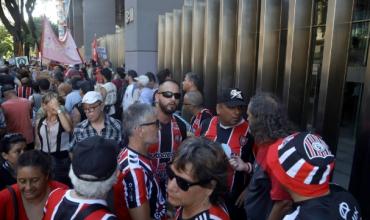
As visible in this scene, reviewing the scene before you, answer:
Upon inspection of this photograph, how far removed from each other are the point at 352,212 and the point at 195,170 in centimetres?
76

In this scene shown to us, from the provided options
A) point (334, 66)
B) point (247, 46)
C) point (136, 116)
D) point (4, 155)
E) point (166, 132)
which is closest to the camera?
point (136, 116)

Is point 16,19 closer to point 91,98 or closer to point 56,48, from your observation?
point 56,48

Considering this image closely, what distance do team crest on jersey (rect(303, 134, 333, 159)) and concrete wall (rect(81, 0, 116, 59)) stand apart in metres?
20.7

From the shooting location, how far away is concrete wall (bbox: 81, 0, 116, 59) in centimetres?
2098

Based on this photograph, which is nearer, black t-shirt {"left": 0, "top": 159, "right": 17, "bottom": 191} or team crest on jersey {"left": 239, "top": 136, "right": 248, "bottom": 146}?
black t-shirt {"left": 0, "top": 159, "right": 17, "bottom": 191}

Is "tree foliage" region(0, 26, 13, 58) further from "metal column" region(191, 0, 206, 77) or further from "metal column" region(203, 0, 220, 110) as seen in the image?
"metal column" region(203, 0, 220, 110)

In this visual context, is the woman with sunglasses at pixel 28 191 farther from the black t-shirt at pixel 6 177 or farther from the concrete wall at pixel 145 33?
the concrete wall at pixel 145 33

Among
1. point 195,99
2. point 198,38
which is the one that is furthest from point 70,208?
point 198,38

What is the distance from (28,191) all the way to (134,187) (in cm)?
79

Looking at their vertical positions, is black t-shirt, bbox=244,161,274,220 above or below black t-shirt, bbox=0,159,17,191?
above

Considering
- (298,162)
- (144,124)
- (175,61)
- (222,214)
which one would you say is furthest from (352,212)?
(175,61)

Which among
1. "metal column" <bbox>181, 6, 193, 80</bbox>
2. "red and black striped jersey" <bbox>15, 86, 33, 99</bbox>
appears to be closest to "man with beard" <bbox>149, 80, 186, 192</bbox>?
"metal column" <bbox>181, 6, 193, 80</bbox>

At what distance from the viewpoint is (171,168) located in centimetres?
180

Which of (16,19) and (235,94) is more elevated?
(16,19)
